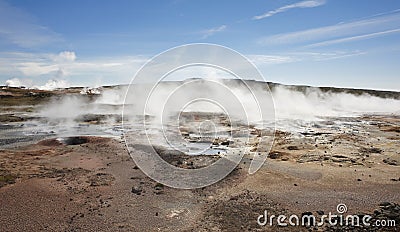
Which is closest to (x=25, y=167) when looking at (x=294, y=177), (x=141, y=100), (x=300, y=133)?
(x=294, y=177)

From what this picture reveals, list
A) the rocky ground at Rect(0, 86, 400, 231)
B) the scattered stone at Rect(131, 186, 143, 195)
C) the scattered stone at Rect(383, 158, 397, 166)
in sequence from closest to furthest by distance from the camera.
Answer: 1. the rocky ground at Rect(0, 86, 400, 231)
2. the scattered stone at Rect(131, 186, 143, 195)
3. the scattered stone at Rect(383, 158, 397, 166)

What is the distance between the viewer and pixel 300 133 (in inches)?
1205

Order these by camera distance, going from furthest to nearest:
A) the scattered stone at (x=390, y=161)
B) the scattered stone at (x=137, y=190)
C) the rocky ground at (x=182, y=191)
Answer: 1. the scattered stone at (x=390, y=161)
2. the scattered stone at (x=137, y=190)
3. the rocky ground at (x=182, y=191)

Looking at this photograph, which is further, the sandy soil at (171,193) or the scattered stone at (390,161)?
the scattered stone at (390,161)

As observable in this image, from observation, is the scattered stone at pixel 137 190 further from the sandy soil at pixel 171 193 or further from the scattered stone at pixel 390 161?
the scattered stone at pixel 390 161

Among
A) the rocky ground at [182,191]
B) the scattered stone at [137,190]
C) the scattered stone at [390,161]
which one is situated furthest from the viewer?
the scattered stone at [390,161]

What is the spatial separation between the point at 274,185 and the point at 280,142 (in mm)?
11429

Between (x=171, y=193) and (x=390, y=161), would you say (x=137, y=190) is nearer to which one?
(x=171, y=193)

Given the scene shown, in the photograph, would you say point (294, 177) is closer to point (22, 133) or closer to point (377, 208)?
point (377, 208)

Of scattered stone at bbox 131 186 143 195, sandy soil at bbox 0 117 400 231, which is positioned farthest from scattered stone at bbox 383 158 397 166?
scattered stone at bbox 131 186 143 195

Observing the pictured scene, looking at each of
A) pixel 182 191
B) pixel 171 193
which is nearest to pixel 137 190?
pixel 171 193

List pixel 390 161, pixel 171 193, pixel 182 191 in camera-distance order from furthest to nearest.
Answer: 1. pixel 390 161
2. pixel 182 191
3. pixel 171 193

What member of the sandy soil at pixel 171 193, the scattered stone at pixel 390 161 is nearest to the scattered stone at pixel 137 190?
the sandy soil at pixel 171 193

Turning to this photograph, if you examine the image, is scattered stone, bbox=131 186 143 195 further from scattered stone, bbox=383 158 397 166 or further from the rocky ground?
scattered stone, bbox=383 158 397 166
